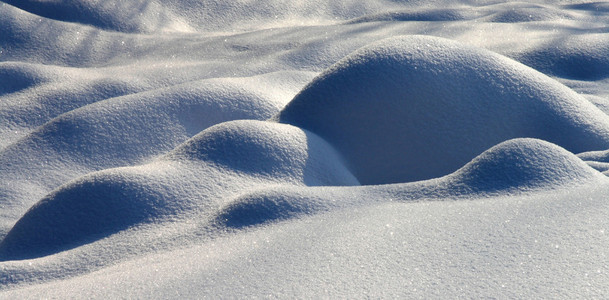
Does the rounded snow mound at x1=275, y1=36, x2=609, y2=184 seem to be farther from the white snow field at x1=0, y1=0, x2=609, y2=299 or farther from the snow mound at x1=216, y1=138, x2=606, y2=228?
the snow mound at x1=216, y1=138, x2=606, y2=228

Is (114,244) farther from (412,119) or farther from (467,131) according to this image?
(467,131)

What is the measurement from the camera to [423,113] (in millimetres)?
1640

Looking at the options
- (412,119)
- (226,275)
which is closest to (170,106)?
(412,119)

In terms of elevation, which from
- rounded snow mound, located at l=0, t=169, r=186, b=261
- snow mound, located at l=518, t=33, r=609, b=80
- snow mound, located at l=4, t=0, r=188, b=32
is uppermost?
snow mound, located at l=4, t=0, r=188, b=32

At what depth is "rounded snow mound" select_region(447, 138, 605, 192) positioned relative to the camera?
131 cm

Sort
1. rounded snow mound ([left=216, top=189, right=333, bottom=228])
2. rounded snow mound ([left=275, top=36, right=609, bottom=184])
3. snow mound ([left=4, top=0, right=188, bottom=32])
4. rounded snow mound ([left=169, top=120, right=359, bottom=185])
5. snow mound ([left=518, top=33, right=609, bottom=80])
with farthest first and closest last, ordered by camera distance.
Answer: snow mound ([left=4, top=0, right=188, bottom=32]), snow mound ([left=518, top=33, right=609, bottom=80]), rounded snow mound ([left=275, top=36, right=609, bottom=184]), rounded snow mound ([left=169, top=120, right=359, bottom=185]), rounded snow mound ([left=216, top=189, right=333, bottom=228])

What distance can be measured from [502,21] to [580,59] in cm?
59

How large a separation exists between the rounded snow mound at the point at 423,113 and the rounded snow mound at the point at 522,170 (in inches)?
10.1

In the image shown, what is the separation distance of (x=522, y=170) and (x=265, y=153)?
545 mm

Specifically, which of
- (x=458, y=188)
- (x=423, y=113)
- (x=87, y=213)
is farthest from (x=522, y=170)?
(x=87, y=213)

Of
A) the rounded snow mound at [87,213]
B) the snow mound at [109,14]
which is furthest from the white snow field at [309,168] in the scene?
the snow mound at [109,14]

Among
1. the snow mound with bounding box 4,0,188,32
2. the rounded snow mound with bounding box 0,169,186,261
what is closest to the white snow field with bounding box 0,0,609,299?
the rounded snow mound with bounding box 0,169,186,261

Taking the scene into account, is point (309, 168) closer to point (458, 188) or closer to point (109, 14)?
point (458, 188)

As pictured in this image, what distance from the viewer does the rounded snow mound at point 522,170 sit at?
1310 millimetres
